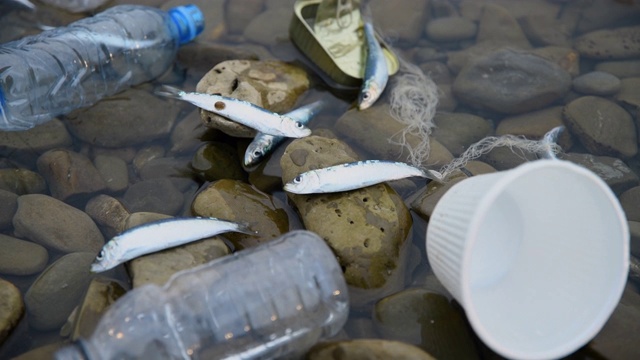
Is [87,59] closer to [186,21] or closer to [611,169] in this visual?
[186,21]

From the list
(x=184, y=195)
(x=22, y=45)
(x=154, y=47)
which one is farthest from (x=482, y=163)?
(x=22, y=45)

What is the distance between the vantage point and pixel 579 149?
4840 mm

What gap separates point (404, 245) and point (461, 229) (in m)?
0.90

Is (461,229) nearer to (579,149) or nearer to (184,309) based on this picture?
(184,309)

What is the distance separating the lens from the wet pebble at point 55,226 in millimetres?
3898

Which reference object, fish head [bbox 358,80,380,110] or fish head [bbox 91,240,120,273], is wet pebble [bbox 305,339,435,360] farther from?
fish head [bbox 358,80,380,110]

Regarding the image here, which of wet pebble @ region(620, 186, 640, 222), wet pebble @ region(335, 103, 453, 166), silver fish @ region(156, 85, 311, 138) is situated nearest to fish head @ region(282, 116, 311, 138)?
silver fish @ region(156, 85, 311, 138)

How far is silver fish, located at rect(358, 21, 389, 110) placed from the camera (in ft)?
15.7

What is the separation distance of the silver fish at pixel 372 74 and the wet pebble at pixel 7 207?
2.90 metres

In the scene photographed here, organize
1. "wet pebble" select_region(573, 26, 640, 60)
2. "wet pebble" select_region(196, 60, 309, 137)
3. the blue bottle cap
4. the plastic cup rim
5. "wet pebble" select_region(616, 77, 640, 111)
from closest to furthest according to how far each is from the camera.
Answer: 1. the plastic cup rim
2. "wet pebble" select_region(196, 60, 309, 137)
3. "wet pebble" select_region(616, 77, 640, 111)
4. the blue bottle cap
5. "wet pebble" select_region(573, 26, 640, 60)

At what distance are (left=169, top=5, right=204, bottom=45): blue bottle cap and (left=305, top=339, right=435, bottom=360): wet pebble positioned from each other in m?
3.41

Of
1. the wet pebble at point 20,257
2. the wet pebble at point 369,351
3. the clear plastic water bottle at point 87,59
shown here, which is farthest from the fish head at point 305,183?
the clear plastic water bottle at point 87,59

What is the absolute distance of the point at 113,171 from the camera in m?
4.49

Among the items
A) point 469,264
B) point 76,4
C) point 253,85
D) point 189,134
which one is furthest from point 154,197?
point 76,4
